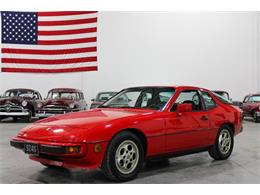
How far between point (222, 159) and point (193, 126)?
105 cm

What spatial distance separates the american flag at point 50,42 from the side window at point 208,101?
9.72m

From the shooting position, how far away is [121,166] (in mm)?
3805

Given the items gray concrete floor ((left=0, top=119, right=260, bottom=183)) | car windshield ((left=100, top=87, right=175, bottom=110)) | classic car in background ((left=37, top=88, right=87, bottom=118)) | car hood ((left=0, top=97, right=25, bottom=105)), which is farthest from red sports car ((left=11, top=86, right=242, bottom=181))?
car hood ((left=0, top=97, right=25, bottom=105))

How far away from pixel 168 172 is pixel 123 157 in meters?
0.87

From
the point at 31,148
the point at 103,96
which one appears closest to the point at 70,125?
the point at 31,148

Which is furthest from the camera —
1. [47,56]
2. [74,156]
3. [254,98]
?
[47,56]

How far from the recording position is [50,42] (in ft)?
46.7

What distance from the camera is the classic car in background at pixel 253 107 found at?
39.8ft

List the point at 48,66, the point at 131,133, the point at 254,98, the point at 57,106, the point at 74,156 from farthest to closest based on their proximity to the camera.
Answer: the point at 48,66 → the point at 254,98 → the point at 57,106 → the point at 131,133 → the point at 74,156

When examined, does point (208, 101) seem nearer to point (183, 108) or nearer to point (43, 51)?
point (183, 108)

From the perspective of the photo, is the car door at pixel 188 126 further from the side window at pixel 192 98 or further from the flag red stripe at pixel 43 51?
the flag red stripe at pixel 43 51

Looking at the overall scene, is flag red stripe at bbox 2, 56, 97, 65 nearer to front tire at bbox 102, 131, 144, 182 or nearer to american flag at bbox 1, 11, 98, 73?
american flag at bbox 1, 11, 98, 73

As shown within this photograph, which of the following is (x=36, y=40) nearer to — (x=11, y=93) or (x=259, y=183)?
(x=11, y=93)
